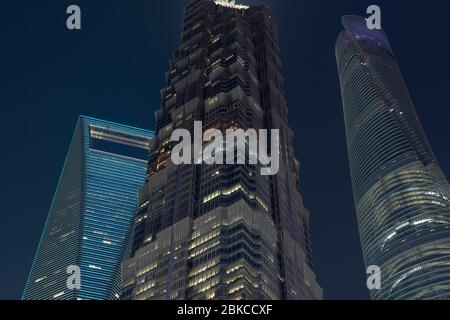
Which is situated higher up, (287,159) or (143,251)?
(287,159)

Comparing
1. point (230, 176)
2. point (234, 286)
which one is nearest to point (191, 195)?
point (230, 176)

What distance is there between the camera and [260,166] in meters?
179

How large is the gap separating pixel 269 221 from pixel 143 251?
31430mm

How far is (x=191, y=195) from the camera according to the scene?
172 m

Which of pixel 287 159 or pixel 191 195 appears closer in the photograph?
pixel 191 195
